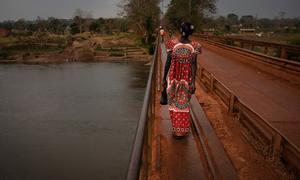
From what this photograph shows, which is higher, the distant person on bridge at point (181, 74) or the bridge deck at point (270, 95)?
the distant person on bridge at point (181, 74)

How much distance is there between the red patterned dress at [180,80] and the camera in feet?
15.0

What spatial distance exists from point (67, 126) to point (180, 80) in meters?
19.9

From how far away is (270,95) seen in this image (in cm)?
834

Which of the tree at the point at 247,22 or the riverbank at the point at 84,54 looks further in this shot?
the tree at the point at 247,22

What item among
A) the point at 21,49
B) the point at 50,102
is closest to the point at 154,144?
the point at 50,102

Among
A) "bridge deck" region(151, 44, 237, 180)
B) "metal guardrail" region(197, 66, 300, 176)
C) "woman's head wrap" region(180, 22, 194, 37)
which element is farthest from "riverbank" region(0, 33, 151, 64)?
"woman's head wrap" region(180, 22, 194, 37)

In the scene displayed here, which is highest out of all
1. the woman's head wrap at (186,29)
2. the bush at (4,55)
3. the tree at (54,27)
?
the tree at (54,27)

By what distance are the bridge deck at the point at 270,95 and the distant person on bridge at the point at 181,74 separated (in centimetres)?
191

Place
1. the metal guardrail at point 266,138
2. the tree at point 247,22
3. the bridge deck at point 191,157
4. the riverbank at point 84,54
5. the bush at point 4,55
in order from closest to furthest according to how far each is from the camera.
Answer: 1. the metal guardrail at point 266,138
2. the bridge deck at point 191,157
3. the riverbank at point 84,54
4. the bush at point 4,55
5. the tree at point 247,22

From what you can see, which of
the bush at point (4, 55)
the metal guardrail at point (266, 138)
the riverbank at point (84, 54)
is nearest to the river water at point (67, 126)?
the metal guardrail at point (266, 138)

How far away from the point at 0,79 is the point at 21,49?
37.5 meters

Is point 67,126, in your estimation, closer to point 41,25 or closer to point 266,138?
point 266,138

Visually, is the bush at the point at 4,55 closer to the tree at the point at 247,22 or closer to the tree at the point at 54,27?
the tree at the point at 54,27

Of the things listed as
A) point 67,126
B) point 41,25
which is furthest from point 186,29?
point 41,25
